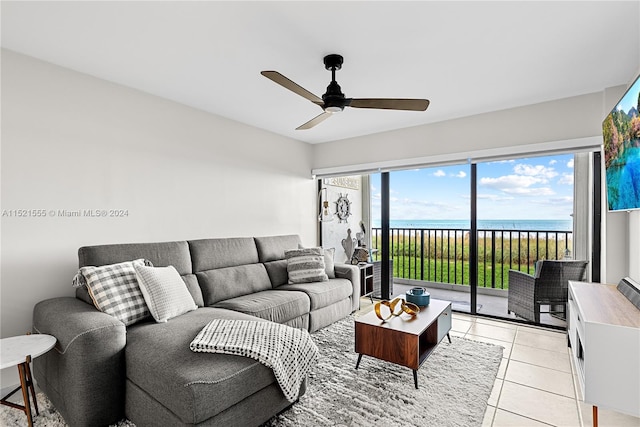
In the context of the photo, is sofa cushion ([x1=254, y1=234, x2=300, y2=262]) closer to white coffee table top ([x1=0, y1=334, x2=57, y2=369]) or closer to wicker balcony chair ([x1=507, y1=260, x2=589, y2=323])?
white coffee table top ([x1=0, y1=334, x2=57, y2=369])

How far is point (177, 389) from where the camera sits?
157 centimetres

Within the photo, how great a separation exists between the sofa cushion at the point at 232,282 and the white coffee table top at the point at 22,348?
1.18m

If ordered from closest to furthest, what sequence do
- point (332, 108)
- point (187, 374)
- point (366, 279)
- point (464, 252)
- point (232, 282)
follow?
1. point (187, 374)
2. point (332, 108)
3. point (232, 282)
4. point (366, 279)
5. point (464, 252)

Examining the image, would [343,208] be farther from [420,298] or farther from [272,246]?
[420,298]

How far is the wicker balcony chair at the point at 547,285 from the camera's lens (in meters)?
3.27

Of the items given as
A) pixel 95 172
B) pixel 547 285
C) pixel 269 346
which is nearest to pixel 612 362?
pixel 547 285

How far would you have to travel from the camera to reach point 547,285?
332cm

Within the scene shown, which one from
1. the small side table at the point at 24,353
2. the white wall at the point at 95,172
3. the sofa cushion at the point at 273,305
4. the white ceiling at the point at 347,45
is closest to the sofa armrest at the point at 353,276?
the sofa cushion at the point at 273,305

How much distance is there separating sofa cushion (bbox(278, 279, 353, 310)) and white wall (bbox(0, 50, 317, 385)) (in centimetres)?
113

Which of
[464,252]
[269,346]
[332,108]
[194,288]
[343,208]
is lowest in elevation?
[269,346]

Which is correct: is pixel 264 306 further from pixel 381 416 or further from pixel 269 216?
pixel 269 216

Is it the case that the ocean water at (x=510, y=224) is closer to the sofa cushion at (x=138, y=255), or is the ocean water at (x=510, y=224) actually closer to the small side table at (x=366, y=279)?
the small side table at (x=366, y=279)

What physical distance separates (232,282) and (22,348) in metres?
1.60

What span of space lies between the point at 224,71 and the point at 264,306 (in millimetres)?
→ 2033
